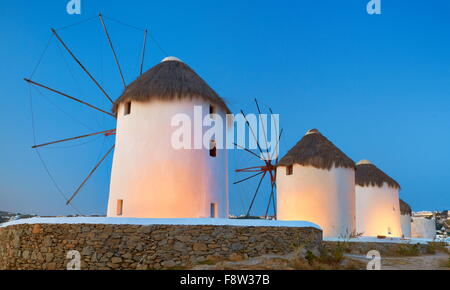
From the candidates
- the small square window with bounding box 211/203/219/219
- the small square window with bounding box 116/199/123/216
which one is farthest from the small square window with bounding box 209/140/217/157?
the small square window with bounding box 116/199/123/216

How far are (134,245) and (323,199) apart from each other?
1063cm

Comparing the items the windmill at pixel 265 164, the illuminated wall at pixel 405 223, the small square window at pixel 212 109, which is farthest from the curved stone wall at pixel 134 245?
the illuminated wall at pixel 405 223

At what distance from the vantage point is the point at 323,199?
771 inches

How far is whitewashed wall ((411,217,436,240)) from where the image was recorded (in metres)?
34.9

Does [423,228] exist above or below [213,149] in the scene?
below

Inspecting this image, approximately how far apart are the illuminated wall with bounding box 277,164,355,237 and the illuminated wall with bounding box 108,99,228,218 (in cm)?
564

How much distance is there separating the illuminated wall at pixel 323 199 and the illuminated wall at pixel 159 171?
5.64 metres

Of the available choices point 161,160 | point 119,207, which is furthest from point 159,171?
point 119,207

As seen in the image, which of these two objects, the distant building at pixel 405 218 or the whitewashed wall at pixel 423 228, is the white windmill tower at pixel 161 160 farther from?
the whitewashed wall at pixel 423 228

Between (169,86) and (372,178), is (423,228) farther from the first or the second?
(169,86)

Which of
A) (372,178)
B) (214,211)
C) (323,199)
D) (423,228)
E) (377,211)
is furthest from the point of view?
(423,228)

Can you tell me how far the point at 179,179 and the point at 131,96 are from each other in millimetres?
3339

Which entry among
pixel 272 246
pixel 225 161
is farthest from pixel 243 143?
pixel 272 246
